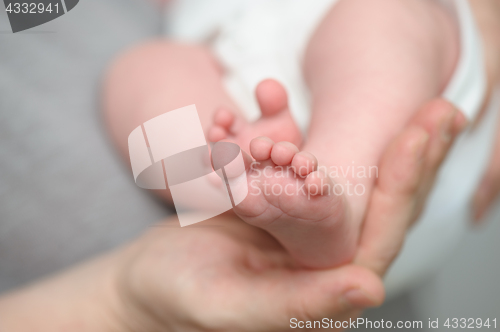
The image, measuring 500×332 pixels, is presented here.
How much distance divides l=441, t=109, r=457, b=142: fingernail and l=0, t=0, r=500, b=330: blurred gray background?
11.9 inches

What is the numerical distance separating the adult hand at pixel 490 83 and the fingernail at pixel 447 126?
149mm

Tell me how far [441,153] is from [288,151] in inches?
7.9

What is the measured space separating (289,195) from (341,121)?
12 centimetres

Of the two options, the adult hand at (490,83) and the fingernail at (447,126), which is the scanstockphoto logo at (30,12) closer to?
the fingernail at (447,126)

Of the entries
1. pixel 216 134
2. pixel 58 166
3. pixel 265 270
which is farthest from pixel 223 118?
pixel 58 166

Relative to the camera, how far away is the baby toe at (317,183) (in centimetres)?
21

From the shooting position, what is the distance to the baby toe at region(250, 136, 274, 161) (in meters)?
0.21

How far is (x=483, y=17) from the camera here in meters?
0.61

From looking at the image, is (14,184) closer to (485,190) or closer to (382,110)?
(382,110)

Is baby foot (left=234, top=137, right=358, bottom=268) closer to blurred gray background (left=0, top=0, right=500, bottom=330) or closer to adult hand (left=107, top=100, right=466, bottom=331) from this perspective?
adult hand (left=107, top=100, right=466, bottom=331)

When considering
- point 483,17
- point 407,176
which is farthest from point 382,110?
point 483,17

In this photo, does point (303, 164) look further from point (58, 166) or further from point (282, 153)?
point (58, 166)

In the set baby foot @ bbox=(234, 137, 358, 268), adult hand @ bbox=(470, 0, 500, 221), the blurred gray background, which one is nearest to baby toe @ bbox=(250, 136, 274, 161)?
baby foot @ bbox=(234, 137, 358, 268)

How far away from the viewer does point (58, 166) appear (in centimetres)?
42
